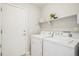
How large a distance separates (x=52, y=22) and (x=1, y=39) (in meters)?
0.82

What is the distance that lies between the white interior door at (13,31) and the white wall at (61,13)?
1.11 ft

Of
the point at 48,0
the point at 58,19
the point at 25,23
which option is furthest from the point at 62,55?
the point at 48,0

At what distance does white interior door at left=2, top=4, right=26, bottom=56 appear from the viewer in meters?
1.48

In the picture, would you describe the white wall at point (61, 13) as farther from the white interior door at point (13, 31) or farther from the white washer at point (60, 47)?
the white interior door at point (13, 31)

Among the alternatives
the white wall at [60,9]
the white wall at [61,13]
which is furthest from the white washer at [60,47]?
the white wall at [60,9]

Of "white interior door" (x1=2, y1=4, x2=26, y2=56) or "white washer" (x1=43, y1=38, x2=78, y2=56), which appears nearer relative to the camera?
"white washer" (x1=43, y1=38, x2=78, y2=56)

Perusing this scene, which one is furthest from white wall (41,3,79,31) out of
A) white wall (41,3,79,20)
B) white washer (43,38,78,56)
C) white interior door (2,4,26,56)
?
white interior door (2,4,26,56)

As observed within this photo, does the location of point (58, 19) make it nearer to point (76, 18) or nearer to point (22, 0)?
point (76, 18)

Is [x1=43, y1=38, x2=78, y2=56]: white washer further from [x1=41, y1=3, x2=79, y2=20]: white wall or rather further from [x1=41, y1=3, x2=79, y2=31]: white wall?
[x1=41, y1=3, x2=79, y2=20]: white wall

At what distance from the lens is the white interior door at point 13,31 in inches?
58.4

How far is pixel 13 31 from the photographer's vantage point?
1.52 meters

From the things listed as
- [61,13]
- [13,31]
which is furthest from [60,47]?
[13,31]

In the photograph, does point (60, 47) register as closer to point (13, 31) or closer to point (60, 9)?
point (60, 9)

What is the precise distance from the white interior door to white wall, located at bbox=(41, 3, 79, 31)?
0.34m
